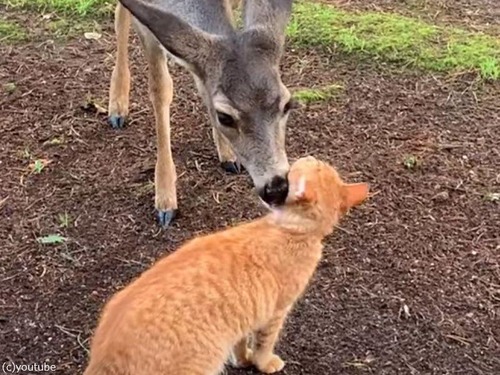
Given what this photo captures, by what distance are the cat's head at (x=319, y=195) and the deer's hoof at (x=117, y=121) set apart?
224 cm

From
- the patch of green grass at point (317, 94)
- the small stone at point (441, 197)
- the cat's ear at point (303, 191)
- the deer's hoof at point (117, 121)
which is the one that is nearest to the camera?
the cat's ear at point (303, 191)

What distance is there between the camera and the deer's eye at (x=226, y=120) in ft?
15.7

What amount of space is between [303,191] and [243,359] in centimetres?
82

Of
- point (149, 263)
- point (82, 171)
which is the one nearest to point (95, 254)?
point (149, 263)

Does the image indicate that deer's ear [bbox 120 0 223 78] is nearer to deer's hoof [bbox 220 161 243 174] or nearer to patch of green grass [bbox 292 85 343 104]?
deer's hoof [bbox 220 161 243 174]

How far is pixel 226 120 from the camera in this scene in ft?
15.8

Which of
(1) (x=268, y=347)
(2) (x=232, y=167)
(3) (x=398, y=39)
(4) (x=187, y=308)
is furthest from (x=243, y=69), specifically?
(3) (x=398, y=39)

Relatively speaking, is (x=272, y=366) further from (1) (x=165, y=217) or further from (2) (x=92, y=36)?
(2) (x=92, y=36)

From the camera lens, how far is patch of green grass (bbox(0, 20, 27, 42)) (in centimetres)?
712

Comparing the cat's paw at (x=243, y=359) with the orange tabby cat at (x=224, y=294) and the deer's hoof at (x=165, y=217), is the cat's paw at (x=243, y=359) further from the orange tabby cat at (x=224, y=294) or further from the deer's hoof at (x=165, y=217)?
the deer's hoof at (x=165, y=217)

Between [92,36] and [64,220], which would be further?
[92,36]

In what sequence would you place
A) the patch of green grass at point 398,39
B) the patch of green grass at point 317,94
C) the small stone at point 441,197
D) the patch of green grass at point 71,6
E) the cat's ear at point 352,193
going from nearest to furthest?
the cat's ear at point 352,193 < the small stone at point 441,197 < the patch of green grass at point 317,94 < the patch of green grass at point 398,39 < the patch of green grass at point 71,6

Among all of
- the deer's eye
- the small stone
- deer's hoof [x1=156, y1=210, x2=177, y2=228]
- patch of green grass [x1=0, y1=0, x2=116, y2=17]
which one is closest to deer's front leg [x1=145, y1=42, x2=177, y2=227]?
deer's hoof [x1=156, y1=210, x2=177, y2=228]

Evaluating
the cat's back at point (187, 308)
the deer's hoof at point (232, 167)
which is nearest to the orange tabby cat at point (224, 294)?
the cat's back at point (187, 308)
